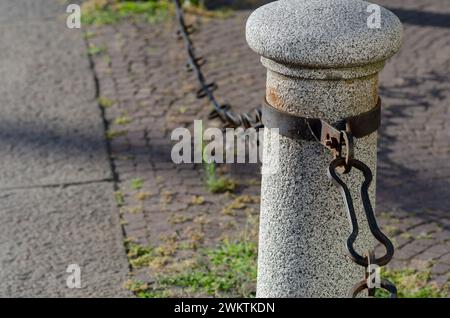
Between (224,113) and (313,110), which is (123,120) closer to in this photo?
(224,113)

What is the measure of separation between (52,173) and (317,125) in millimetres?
2840

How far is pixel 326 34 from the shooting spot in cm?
278

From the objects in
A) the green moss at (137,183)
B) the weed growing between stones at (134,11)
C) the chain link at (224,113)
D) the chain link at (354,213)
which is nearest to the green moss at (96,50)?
the weed growing between stones at (134,11)

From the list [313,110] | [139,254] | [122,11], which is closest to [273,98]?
[313,110]

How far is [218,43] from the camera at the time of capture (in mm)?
7348

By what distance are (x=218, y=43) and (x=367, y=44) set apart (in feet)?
15.2

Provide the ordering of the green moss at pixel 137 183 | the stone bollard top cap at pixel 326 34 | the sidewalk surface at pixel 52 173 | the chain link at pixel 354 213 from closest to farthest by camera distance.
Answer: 1. the chain link at pixel 354 213
2. the stone bollard top cap at pixel 326 34
3. the sidewalk surface at pixel 52 173
4. the green moss at pixel 137 183

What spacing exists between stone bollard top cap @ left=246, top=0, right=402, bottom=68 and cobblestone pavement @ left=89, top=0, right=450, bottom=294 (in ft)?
Answer: 5.82

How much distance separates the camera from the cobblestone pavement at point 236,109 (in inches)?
188

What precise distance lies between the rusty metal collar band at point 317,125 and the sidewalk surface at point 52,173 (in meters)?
1.57

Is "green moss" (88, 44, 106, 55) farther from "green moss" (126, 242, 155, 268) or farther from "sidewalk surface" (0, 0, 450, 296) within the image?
"green moss" (126, 242, 155, 268)

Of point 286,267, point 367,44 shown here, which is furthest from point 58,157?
point 367,44

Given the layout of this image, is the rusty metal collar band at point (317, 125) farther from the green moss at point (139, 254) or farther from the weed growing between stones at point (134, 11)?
the weed growing between stones at point (134, 11)

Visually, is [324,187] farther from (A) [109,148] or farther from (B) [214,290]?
(A) [109,148]
